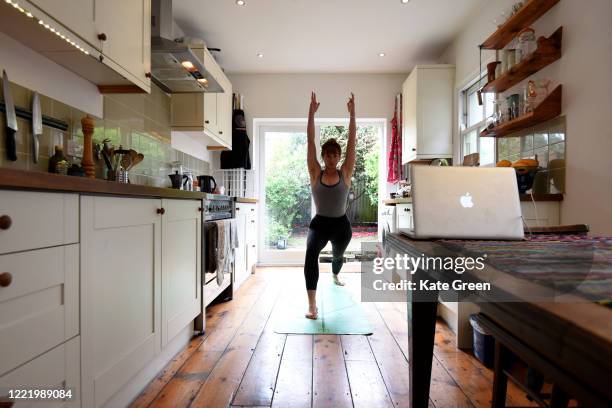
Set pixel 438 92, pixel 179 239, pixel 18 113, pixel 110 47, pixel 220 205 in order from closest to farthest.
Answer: pixel 18 113, pixel 110 47, pixel 179 239, pixel 220 205, pixel 438 92

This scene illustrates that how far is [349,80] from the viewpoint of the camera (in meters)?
4.47

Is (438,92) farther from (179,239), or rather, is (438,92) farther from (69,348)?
(69,348)

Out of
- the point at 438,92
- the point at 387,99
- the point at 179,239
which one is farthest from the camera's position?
the point at 387,99

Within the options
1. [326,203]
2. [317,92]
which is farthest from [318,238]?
[317,92]

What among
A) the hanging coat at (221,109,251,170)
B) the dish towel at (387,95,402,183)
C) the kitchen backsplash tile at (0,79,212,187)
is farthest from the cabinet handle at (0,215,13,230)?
the dish towel at (387,95,402,183)

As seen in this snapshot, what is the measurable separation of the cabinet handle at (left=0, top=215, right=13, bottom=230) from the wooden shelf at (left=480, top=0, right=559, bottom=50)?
2773 millimetres

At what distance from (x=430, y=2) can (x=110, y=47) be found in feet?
8.87

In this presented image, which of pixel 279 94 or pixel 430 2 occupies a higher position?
pixel 430 2

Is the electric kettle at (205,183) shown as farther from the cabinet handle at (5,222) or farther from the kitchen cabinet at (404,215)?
the cabinet handle at (5,222)

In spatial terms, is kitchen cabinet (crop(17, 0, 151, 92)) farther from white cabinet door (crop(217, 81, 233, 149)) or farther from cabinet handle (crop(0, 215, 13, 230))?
white cabinet door (crop(217, 81, 233, 149))

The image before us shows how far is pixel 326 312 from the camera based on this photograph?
104 inches

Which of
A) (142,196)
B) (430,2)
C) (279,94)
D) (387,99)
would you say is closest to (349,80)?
(387,99)

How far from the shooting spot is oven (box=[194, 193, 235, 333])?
221 centimetres

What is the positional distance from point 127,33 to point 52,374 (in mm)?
1710
